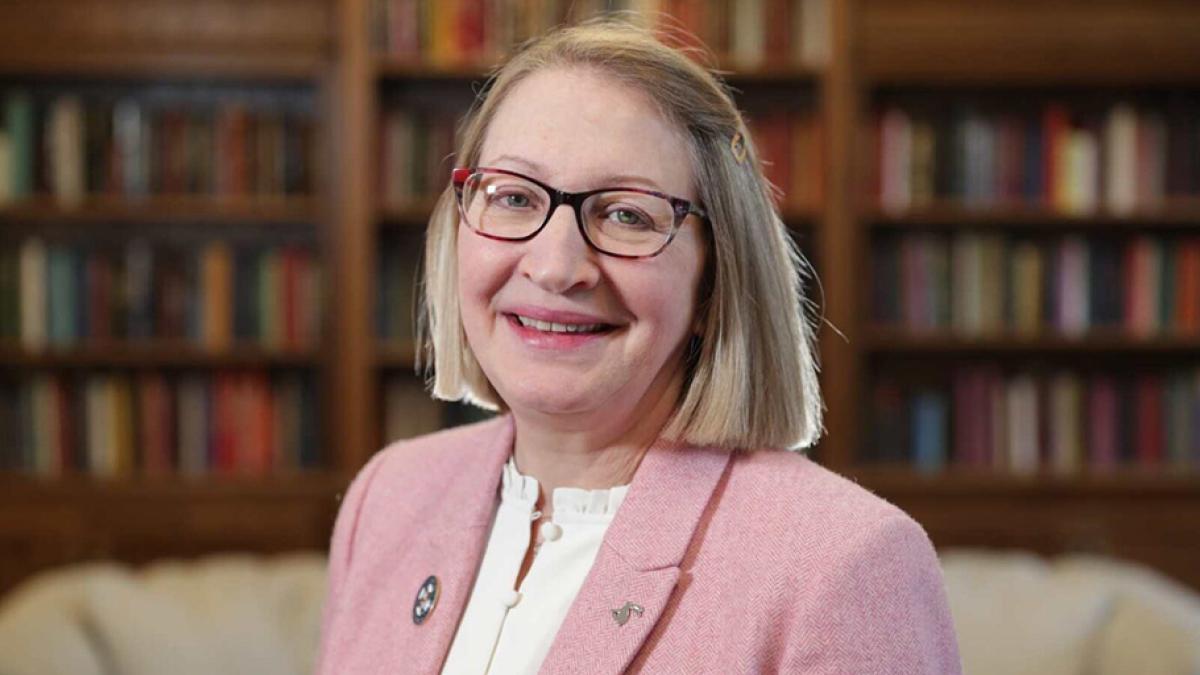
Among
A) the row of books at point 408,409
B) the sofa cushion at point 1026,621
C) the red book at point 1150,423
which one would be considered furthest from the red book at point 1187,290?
the row of books at point 408,409

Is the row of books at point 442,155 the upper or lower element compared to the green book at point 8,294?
upper

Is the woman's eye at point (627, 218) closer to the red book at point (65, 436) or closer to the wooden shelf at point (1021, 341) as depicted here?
the wooden shelf at point (1021, 341)

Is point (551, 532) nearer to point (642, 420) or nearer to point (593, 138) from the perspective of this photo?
point (642, 420)

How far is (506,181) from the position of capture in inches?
53.9

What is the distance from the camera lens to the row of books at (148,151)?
13.9ft

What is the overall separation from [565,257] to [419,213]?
2.96m

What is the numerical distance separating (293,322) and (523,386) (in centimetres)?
309

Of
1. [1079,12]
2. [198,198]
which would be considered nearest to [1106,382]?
[1079,12]

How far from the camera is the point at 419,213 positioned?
4238 mm

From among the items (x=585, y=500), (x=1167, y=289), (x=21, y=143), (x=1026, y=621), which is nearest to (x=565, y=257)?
(x=585, y=500)

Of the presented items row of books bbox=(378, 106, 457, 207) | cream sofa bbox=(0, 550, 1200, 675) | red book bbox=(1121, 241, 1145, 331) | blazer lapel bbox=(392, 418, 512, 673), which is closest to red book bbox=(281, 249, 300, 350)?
row of books bbox=(378, 106, 457, 207)

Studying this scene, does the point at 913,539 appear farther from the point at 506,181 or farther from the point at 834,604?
the point at 506,181

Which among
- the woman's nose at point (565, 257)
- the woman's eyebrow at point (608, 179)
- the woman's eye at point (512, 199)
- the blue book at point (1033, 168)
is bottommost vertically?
the woman's nose at point (565, 257)

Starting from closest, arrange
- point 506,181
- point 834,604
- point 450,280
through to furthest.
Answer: point 834,604 → point 506,181 → point 450,280
